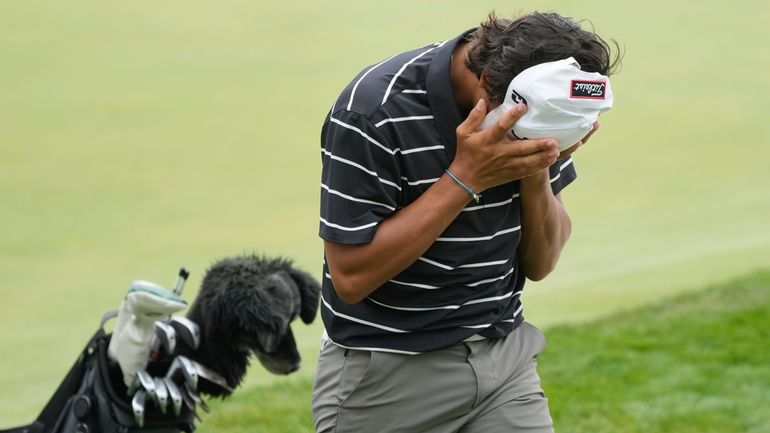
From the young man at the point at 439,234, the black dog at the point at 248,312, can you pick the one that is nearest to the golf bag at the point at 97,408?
the black dog at the point at 248,312

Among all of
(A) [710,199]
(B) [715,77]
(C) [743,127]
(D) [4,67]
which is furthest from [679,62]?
(D) [4,67]

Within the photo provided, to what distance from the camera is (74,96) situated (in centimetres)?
1040

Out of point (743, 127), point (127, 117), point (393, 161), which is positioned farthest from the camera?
point (743, 127)

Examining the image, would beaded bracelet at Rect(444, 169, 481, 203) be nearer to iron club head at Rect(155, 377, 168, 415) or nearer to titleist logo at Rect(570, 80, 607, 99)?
titleist logo at Rect(570, 80, 607, 99)

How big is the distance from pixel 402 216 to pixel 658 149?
7.76 m

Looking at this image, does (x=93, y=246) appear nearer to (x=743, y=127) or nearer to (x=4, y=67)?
(x=4, y=67)

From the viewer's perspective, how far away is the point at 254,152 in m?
9.81

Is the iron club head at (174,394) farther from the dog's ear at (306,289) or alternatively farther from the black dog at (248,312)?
the dog's ear at (306,289)

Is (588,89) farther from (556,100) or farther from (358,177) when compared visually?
(358,177)

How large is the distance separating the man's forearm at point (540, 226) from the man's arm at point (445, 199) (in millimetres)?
203

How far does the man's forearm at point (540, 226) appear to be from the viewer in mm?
3029

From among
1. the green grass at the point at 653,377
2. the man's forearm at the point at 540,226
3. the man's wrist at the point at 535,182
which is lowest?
the green grass at the point at 653,377

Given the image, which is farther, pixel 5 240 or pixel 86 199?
pixel 86 199

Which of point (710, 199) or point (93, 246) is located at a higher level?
point (93, 246)
